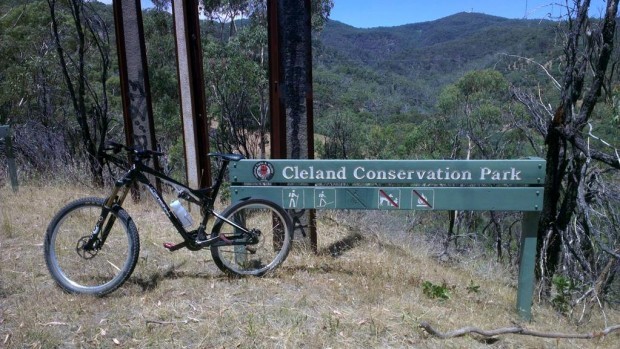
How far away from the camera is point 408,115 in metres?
32.4

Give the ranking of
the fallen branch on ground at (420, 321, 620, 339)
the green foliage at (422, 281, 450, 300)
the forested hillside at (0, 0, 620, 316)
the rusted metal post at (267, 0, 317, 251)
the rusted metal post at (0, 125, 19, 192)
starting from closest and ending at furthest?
the fallen branch on ground at (420, 321, 620, 339), the green foliage at (422, 281, 450, 300), the rusted metal post at (267, 0, 317, 251), the forested hillside at (0, 0, 620, 316), the rusted metal post at (0, 125, 19, 192)

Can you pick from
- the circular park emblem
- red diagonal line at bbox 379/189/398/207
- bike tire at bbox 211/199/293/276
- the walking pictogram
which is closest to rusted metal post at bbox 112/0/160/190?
→ bike tire at bbox 211/199/293/276

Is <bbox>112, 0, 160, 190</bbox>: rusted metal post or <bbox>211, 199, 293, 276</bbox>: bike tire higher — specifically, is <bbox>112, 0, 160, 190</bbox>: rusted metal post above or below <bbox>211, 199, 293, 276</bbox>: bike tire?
above

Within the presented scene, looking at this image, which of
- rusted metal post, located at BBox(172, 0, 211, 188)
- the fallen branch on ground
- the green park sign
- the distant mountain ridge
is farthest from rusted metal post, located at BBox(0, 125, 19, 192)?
the distant mountain ridge

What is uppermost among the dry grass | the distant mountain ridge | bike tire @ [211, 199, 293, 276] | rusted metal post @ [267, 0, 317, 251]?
the distant mountain ridge

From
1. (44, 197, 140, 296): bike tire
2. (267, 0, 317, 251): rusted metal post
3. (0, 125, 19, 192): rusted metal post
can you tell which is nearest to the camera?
(44, 197, 140, 296): bike tire

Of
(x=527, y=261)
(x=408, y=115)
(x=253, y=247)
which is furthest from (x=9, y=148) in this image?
(x=408, y=115)

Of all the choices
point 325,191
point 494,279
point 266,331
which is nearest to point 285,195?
point 325,191

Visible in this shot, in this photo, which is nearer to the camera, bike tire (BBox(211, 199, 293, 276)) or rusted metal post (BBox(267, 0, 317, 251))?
bike tire (BBox(211, 199, 293, 276))

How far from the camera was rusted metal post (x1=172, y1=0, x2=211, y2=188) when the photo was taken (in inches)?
249

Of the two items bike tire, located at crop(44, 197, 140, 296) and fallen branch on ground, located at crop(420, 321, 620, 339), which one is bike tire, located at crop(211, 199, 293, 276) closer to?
bike tire, located at crop(44, 197, 140, 296)

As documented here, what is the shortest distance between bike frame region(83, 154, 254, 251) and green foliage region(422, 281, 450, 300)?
4.46 feet

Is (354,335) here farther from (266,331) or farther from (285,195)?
(285,195)

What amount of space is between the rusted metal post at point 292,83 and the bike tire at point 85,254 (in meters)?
1.59
